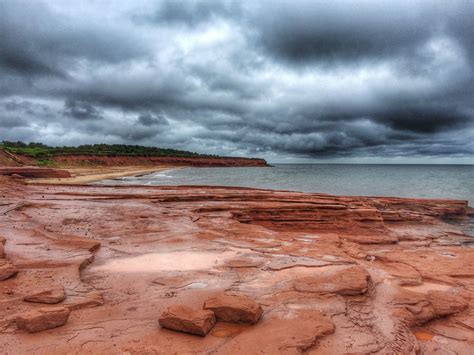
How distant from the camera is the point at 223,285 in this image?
5.88 meters

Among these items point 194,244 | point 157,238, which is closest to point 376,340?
point 194,244

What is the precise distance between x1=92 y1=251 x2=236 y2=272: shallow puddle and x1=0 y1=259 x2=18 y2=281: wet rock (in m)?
1.43

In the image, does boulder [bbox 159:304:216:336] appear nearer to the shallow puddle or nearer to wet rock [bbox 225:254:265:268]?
the shallow puddle

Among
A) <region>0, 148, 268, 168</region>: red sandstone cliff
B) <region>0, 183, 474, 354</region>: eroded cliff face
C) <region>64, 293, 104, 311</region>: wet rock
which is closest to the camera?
<region>0, 183, 474, 354</region>: eroded cliff face

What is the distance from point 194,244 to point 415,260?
255 inches

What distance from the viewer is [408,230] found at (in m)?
15.8

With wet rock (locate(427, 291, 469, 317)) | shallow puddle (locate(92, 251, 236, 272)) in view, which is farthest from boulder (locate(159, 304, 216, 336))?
wet rock (locate(427, 291, 469, 317))

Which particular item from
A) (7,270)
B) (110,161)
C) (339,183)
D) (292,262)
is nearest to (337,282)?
(292,262)

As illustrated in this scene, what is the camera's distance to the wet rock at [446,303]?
5.60 metres

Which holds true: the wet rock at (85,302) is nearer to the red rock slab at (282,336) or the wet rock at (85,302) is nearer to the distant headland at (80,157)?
the red rock slab at (282,336)

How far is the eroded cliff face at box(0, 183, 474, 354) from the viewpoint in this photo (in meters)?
4.11

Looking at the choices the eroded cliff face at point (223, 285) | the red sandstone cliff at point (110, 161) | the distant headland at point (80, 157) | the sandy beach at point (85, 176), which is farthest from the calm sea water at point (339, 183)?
the eroded cliff face at point (223, 285)

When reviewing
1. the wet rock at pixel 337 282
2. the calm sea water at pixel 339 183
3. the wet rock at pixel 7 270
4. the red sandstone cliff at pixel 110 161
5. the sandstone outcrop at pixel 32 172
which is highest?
the red sandstone cliff at pixel 110 161

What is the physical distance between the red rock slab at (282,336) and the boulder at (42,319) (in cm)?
219
